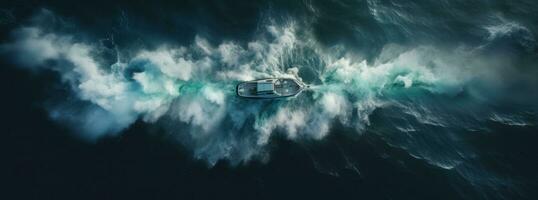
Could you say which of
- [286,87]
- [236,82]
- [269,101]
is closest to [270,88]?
[269,101]

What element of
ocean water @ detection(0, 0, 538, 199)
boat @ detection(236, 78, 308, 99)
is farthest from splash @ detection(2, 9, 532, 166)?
boat @ detection(236, 78, 308, 99)

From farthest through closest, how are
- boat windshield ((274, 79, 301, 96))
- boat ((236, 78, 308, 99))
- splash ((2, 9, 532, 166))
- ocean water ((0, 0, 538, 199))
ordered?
boat windshield ((274, 79, 301, 96)) → boat ((236, 78, 308, 99)) → splash ((2, 9, 532, 166)) → ocean water ((0, 0, 538, 199))

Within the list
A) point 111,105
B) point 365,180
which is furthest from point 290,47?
point 111,105

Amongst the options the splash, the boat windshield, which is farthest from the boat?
the splash

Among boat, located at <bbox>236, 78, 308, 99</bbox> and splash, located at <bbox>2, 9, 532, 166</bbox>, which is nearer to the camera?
splash, located at <bbox>2, 9, 532, 166</bbox>

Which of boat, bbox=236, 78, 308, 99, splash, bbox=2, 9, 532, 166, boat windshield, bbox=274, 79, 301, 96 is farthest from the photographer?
boat windshield, bbox=274, 79, 301, 96

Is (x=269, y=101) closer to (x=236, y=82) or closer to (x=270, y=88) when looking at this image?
(x=270, y=88)

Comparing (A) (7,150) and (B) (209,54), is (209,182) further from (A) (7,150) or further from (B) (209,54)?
(A) (7,150)

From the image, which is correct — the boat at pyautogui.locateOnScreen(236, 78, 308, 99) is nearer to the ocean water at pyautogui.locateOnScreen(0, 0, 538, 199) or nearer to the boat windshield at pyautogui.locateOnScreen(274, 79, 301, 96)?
the boat windshield at pyautogui.locateOnScreen(274, 79, 301, 96)
